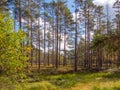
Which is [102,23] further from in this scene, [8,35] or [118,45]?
[8,35]

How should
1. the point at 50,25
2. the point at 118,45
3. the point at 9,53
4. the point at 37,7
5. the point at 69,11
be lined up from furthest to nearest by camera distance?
the point at 50,25 < the point at 69,11 < the point at 37,7 < the point at 118,45 < the point at 9,53

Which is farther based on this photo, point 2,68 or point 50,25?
point 50,25

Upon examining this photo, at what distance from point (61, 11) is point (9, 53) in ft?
179

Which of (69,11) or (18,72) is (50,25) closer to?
(69,11)

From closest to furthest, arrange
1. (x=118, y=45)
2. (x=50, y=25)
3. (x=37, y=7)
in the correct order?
(x=118, y=45) < (x=37, y=7) < (x=50, y=25)

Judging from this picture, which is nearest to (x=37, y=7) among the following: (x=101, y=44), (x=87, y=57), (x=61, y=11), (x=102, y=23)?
(x=61, y=11)

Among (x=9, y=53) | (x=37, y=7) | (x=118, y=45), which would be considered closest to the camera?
(x=9, y=53)

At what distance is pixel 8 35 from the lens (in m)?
16.1

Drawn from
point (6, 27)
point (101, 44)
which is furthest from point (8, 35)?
point (101, 44)

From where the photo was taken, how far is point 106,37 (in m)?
23.6

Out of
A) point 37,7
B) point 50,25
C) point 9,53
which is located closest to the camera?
point 9,53

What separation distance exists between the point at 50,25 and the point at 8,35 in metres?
63.5

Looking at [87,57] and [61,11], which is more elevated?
[61,11]

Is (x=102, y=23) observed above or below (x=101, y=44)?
above
